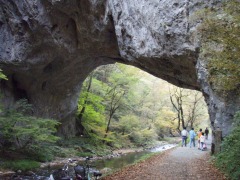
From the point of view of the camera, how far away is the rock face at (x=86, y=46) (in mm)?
10539

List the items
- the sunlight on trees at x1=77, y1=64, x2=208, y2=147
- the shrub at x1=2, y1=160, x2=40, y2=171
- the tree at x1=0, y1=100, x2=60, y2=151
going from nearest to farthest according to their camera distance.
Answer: the tree at x1=0, y1=100, x2=60, y2=151, the shrub at x1=2, y1=160, x2=40, y2=171, the sunlight on trees at x1=77, y1=64, x2=208, y2=147

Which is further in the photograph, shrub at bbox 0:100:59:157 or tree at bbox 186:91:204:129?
tree at bbox 186:91:204:129

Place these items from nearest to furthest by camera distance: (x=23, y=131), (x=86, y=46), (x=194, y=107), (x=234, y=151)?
(x=234, y=151)
(x=23, y=131)
(x=86, y=46)
(x=194, y=107)

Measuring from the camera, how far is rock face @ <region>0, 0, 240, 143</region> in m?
10.5

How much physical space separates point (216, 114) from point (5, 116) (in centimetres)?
1234

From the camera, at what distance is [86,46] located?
17.9 metres

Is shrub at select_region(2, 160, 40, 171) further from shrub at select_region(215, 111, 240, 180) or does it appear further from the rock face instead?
shrub at select_region(215, 111, 240, 180)

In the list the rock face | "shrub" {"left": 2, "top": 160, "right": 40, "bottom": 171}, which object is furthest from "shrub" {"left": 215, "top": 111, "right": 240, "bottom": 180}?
"shrub" {"left": 2, "top": 160, "right": 40, "bottom": 171}

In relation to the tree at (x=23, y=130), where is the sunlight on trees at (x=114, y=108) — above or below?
above

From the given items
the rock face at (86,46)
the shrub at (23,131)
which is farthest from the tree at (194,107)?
the shrub at (23,131)

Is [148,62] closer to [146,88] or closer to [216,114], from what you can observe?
[216,114]

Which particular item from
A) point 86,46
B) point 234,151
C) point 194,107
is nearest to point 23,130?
point 86,46

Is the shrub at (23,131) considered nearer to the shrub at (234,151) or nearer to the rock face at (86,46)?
the rock face at (86,46)

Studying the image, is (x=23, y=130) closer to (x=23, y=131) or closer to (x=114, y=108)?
(x=23, y=131)
